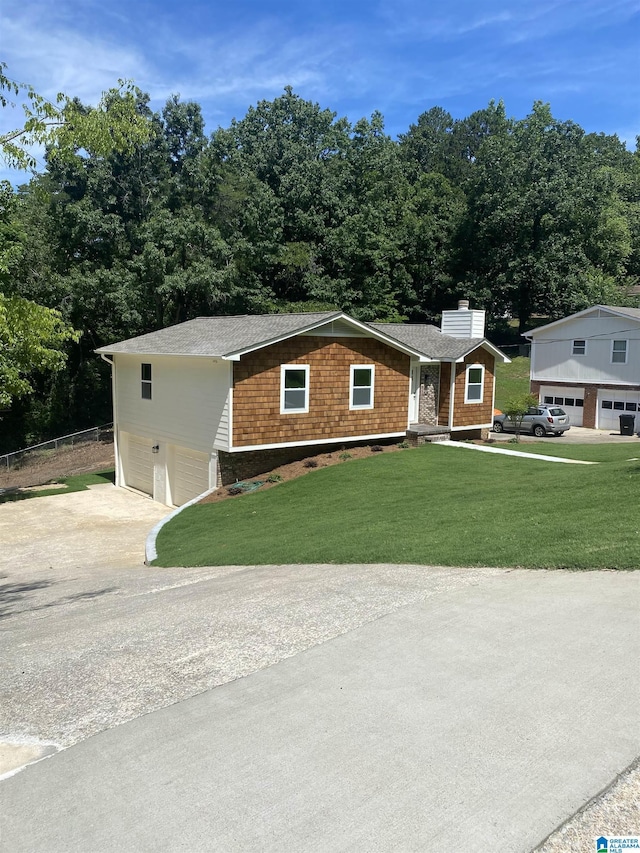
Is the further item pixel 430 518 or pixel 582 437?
pixel 582 437

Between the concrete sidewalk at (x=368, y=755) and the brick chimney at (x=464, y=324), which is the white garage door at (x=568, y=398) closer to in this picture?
the brick chimney at (x=464, y=324)

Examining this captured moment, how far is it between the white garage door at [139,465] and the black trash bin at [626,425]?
22494 millimetres

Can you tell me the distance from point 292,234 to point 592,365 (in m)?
20.3

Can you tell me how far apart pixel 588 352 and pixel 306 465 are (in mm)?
21915

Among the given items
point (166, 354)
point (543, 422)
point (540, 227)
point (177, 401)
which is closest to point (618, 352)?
point (543, 422)

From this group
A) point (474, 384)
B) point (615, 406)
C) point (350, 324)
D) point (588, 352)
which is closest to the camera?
point (350, 324)

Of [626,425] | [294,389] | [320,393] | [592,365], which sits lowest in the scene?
[626,425]

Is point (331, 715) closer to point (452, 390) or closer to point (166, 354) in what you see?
point (166, 354)

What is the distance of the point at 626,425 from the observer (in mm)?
32938

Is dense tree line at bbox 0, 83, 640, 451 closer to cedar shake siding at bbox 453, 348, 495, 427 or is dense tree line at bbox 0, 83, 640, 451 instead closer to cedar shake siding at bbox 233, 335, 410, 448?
cedar shake siding at bbox 233, 335, 410, 448

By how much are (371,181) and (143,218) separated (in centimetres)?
1778

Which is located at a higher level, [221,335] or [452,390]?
[221,335]

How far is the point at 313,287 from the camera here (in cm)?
4041

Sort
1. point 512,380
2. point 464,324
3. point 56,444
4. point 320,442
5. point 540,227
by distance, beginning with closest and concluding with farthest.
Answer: point 320,442 → point 464,324 → point 56,444 → point 512,380 → point 540,227
